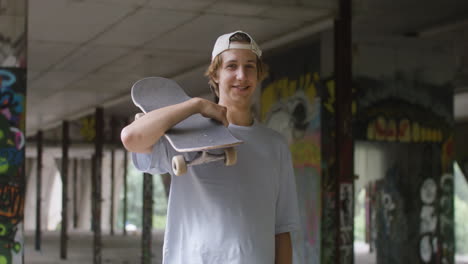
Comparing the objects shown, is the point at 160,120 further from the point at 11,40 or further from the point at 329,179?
the point at 329,179

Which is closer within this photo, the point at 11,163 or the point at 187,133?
the point at 187,133

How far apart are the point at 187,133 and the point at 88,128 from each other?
73.2ft

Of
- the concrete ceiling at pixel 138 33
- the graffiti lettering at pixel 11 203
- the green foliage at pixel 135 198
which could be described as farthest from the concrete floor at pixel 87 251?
the green foliage at pixel 135 198

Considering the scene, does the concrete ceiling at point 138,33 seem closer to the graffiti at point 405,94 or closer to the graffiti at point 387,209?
the graffiti at point 405,94

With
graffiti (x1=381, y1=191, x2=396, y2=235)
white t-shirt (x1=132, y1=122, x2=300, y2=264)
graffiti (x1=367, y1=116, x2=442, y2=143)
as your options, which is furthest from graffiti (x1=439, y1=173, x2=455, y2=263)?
white t-shirt (x1=132, y1=122, x2=300, y2=264)

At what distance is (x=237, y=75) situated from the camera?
245cm

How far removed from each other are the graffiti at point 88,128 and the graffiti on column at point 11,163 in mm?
16299

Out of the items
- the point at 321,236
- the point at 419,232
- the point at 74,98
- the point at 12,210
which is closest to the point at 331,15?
the point at 321,236

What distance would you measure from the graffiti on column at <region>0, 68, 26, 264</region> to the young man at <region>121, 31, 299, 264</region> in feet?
17.3

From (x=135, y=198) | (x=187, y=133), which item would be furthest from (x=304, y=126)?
(x=135, y=198)

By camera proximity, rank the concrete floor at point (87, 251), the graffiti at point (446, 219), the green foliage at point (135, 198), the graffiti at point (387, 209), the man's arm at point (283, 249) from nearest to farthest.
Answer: the man's arm at point (283, 249) < the graffiti at point (387, 209) < the graffiti at point (446, 219) < the concrete floor at point (87, 251) < the green foliage at point (135, 198)

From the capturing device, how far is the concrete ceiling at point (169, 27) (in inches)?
362

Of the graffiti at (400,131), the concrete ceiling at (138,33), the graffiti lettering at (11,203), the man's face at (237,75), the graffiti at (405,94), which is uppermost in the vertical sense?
the concrete ceiling at (138,33)

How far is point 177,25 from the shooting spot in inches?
402
